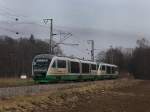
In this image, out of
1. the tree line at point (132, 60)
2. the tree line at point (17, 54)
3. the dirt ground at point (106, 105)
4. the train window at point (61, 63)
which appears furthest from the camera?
the tree line at point (132, 60)

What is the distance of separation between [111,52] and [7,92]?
141056 mm

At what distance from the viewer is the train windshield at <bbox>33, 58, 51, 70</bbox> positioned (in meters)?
49.2

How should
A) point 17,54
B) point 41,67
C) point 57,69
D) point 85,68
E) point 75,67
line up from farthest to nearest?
point 17,54
point 85,68
point 75,67
point 57,69
point 41,67

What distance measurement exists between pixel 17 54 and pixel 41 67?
8401cm

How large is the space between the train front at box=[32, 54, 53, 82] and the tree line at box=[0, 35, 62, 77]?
221 ft

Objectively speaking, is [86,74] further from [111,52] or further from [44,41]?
[111,52]

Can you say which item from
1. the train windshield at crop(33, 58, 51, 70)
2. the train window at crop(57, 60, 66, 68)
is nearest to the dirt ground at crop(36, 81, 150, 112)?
the train windshield at crop(33, 58, 51, 70)

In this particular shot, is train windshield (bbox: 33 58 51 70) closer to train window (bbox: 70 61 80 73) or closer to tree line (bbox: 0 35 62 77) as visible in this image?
train window (bbox: 70 61 80 73)

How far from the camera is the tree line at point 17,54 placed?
122m

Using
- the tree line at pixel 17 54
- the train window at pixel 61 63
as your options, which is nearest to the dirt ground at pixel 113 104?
the train window at pixel 61 63

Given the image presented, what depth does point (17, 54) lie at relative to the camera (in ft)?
434

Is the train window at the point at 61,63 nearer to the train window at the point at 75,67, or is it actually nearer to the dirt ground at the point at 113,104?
the train window at the point at 75,67

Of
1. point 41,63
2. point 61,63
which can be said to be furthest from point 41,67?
point 61,63

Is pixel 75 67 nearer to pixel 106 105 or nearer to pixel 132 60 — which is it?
pixel 106 105
